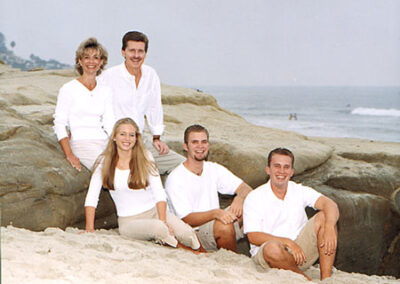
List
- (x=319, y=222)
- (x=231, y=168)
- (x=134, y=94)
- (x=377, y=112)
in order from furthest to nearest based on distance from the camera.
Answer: (x=377, y=112)
(x=231, y=168)
(x=134, y=94)
(x=319, y=222)

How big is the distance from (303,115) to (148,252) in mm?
48158

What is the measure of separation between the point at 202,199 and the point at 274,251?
1.00 metres

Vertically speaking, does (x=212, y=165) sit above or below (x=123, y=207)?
above

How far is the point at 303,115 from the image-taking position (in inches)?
1986

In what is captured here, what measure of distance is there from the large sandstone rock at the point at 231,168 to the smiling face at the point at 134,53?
1.22m

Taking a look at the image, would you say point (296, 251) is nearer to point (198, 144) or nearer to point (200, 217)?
point (200, 217)

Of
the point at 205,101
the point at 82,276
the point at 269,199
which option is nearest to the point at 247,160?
the point at 269,199

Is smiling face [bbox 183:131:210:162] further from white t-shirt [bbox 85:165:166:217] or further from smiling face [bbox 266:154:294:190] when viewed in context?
smiling face [bbox 266:154:294:190]

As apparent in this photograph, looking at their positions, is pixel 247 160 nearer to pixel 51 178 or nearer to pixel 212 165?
pixel 212 165

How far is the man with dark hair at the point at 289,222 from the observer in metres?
3.98

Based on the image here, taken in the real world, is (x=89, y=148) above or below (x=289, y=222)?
above

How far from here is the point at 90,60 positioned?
455 centimetres

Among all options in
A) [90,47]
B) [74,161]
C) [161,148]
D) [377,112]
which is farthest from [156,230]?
[377,112]

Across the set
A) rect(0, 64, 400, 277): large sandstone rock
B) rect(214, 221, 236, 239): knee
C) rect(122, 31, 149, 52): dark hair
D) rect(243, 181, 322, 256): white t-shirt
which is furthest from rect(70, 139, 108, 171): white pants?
A: rect(243, 181, 322, 256): white t-shirt
